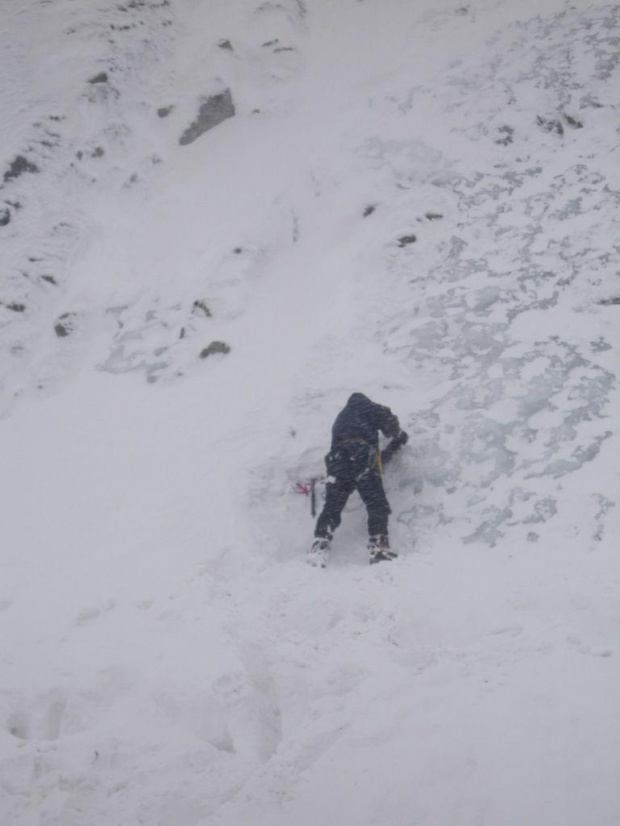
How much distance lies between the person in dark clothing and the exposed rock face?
1099 centimetres

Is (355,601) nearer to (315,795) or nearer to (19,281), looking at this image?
(315,795)

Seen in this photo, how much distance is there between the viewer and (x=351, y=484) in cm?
672

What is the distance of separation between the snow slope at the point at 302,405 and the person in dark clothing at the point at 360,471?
280 mm

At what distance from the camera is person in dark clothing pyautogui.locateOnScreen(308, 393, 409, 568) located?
6.40 meters

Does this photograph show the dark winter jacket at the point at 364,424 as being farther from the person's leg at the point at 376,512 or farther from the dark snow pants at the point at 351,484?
the person's leg at the point at 376,512

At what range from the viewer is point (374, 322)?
9.27 metres

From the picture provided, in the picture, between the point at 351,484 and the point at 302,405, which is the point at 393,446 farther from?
the point at 302,405

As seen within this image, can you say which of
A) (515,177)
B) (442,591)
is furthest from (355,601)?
(515,177)

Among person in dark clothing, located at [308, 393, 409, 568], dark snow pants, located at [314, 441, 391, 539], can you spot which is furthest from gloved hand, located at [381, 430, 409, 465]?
dark snow pants, located at [314, 441, 391, 539]

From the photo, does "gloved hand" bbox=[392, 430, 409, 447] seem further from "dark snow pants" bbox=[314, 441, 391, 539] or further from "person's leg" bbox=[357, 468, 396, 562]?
"person's leg" bbox=[357, 468, 396, 562]

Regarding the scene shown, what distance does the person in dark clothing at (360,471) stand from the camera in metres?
6.40

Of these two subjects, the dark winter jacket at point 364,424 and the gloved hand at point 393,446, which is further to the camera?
the gloved hand at point 393,446

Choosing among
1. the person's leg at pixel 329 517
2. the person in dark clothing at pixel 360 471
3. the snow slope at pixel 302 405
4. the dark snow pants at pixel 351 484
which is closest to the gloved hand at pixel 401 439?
the person in dark clothing at pixel 360 471

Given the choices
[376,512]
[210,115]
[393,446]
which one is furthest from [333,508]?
[210,115]
